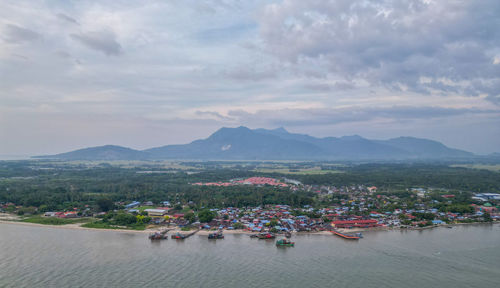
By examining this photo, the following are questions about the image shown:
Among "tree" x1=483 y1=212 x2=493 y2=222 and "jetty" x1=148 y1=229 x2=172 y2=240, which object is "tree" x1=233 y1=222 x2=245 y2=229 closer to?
"jetty" x1=148 y1=229 x2=172 y2=240

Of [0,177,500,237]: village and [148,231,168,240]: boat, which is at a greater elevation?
[0,177,500,237]: village

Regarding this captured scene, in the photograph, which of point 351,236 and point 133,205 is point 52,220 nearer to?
point 133,205

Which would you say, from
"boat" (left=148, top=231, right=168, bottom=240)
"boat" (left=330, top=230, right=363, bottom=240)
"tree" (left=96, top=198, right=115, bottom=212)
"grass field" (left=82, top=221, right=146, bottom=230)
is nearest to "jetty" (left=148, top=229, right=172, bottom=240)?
"boat" (left=148, top=231, right=168, bottom=240)

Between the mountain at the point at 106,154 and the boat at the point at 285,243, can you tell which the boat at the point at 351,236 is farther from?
the mountain at the point at 106,154

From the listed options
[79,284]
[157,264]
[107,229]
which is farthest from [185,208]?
[79,284]

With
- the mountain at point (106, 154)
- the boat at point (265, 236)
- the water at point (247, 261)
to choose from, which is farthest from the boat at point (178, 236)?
the mountain at point (106, 154)

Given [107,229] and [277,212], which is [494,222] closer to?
[277,212]

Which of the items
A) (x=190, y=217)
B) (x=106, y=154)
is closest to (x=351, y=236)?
(x=190, y=217)

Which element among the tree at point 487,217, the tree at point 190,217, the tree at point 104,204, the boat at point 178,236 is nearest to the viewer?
the boat at point 178,236
